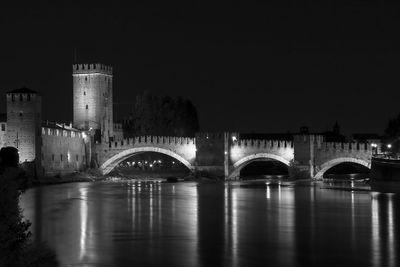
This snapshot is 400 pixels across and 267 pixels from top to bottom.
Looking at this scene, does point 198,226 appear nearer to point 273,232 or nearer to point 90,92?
point 273,232

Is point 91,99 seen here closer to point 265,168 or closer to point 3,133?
point 3,133

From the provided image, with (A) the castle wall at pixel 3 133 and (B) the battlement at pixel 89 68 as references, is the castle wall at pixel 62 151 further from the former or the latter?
(B) the battlement at pixel 89 68

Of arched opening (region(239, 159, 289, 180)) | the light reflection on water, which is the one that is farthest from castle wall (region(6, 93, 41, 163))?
arched opening (region(239, 159, 289, 180))

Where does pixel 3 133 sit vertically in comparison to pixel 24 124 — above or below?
below

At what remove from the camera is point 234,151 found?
190 feet

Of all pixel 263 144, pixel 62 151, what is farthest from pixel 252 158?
pixel 62 151

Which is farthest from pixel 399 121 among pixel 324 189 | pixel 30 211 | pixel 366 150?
pixel 30 211

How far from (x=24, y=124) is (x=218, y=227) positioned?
26.7 metres

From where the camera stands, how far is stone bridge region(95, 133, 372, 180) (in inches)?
2195

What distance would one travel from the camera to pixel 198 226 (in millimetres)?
27922

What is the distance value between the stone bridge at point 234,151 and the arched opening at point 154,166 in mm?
5259

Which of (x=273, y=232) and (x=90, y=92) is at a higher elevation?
(x=90, y=92)

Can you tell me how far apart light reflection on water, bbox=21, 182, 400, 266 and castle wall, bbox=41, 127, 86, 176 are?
1012cm

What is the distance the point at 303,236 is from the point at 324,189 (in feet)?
71.1
